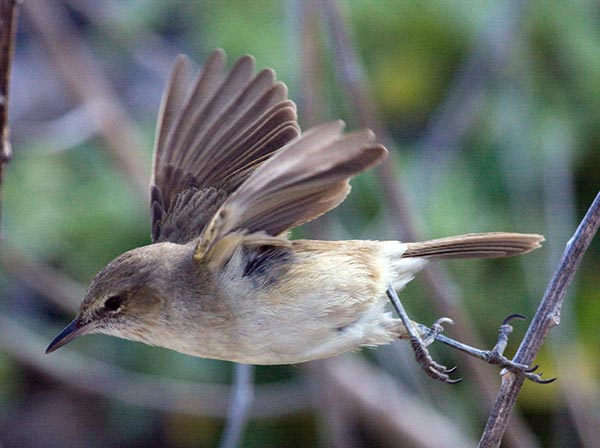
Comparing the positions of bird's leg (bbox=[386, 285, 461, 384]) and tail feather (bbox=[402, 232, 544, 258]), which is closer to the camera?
bird's leg (bbox=[386, 285, 461, 384])

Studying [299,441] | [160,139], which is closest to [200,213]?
[160,139]

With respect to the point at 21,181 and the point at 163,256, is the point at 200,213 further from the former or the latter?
the point at 21,181

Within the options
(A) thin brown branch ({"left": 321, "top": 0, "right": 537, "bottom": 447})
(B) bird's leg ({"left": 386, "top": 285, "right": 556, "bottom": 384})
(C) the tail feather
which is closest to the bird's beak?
(B) bird's leg ({"left": 386, "top": 285, "right": 556, "bottom": 384})

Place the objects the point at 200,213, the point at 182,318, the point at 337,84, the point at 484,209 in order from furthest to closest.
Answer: the point at 337,84
the point at 484,209
the point at 200,213
the point at 182,318

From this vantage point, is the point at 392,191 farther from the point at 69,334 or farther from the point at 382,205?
the point at 69,334

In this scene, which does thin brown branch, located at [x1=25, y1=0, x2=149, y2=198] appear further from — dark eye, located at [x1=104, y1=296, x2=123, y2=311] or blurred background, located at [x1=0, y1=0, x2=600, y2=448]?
dark eye, located at [x1=104, y1=296, x2=123, y2=311]

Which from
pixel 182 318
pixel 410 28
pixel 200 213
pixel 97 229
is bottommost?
pixel 97 229
